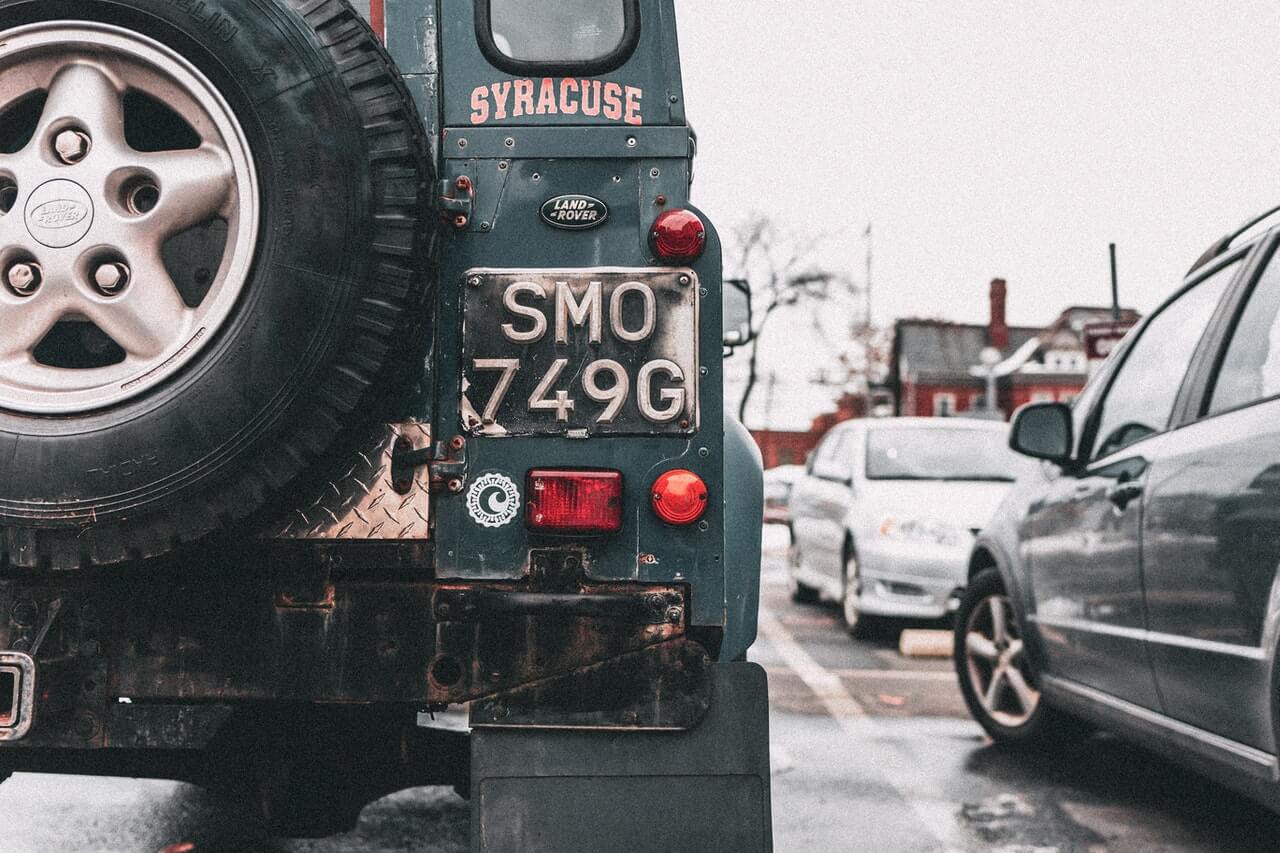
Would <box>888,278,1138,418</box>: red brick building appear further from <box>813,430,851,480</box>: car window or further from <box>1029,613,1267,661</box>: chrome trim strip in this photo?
<box>1029,613,1267,661</box>: chrome trim strip

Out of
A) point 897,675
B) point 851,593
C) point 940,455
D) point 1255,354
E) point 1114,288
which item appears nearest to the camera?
point 1255,354

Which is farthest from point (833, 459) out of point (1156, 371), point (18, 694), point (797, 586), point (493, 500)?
point (18, 694)

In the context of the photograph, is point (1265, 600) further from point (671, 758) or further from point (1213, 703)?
point (671, 758)

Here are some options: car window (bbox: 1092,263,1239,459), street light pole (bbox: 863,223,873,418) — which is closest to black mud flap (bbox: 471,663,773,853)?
car window (bbox: 1092,263,1239,459)

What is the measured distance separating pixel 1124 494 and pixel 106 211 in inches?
125

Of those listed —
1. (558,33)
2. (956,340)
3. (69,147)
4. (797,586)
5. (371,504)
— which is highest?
(956,340)

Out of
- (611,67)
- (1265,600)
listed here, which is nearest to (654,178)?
(611,67)

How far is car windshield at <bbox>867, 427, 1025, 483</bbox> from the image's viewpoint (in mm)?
9320

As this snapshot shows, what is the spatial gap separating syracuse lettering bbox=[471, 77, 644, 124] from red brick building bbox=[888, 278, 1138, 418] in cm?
5519

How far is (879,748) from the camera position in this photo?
533cm

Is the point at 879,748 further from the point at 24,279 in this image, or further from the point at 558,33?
the point at 24,279

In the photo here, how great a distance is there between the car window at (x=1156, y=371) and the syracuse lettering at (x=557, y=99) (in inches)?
92.7

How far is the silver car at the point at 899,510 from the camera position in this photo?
8.38 meters

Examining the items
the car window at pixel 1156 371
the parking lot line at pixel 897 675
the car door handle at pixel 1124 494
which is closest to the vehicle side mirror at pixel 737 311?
the car door handle at pixel 1124 494
